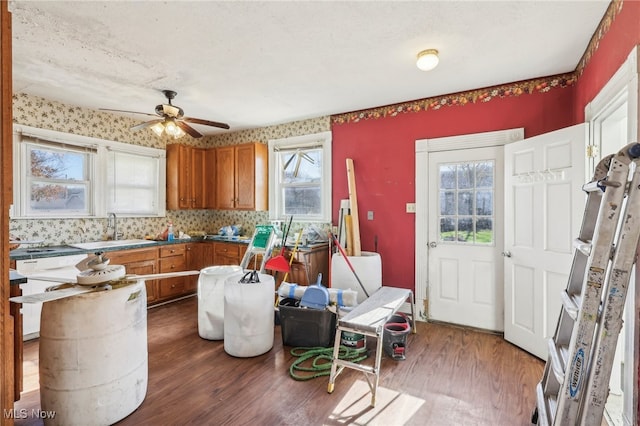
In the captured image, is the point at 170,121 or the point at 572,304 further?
the point at 170,121

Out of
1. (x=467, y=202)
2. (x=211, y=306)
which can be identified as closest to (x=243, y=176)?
(x=211, y=306)

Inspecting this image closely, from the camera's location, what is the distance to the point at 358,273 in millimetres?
3297

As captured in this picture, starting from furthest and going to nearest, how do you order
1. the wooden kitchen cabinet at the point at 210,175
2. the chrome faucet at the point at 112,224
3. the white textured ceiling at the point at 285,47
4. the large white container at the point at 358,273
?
the wooden kitchen cabinet at the point at 210,175 < the chrome faucet at the point at 112,224 < the large white container at the point at 358,273 < the white textured ceiling at the point at 285,47

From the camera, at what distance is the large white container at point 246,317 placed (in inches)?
105

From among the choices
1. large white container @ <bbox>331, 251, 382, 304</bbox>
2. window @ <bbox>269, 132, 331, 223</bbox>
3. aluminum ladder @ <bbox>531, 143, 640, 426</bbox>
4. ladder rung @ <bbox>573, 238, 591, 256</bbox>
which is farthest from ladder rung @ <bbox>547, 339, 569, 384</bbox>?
window @ <bbox>269, 132, 331, 223</bbox>

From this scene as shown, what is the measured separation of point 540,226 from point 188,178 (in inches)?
182

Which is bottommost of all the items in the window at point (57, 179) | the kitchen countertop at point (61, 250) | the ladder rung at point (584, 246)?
the kitchen countertop at point (61, 250)

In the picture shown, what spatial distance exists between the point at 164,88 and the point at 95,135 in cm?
156

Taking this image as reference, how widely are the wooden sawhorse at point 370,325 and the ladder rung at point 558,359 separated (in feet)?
3.20

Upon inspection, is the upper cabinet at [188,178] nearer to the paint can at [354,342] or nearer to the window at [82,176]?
the window at [82,176]

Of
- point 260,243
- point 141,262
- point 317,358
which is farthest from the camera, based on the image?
point 141,262

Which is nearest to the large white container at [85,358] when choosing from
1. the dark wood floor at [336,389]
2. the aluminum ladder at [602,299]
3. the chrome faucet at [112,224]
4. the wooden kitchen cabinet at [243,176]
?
the dark wood floor at [336,389]

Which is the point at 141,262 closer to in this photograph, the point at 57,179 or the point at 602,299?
the point at 57,179

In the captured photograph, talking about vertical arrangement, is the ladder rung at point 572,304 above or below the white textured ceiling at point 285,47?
below
